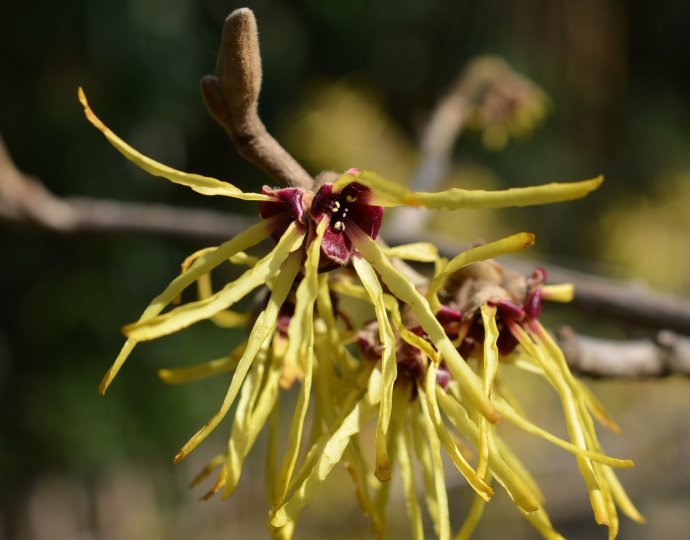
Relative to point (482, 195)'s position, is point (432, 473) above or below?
Result: below

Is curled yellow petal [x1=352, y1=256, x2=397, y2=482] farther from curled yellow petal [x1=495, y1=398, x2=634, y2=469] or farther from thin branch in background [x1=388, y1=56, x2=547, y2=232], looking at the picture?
thin branch in background [x1=388, y1=56, x2=547, y2=232]

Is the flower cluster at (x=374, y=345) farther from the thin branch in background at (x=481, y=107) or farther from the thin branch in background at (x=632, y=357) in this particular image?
the thin branch in background at (x=481, y=107)

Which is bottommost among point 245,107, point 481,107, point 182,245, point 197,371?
point 182,245

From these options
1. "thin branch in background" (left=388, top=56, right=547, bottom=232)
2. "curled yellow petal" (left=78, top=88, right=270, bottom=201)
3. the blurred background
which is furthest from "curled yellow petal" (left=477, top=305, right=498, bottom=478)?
the blurred background

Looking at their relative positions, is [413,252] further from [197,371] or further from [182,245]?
[182,245]

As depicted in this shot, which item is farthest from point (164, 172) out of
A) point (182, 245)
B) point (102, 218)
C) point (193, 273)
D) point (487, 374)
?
point (182, 245)

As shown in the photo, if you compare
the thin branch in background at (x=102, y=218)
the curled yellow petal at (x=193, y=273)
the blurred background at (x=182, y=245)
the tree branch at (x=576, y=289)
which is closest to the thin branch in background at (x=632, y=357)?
the tree branch at (x=576, y=289)
